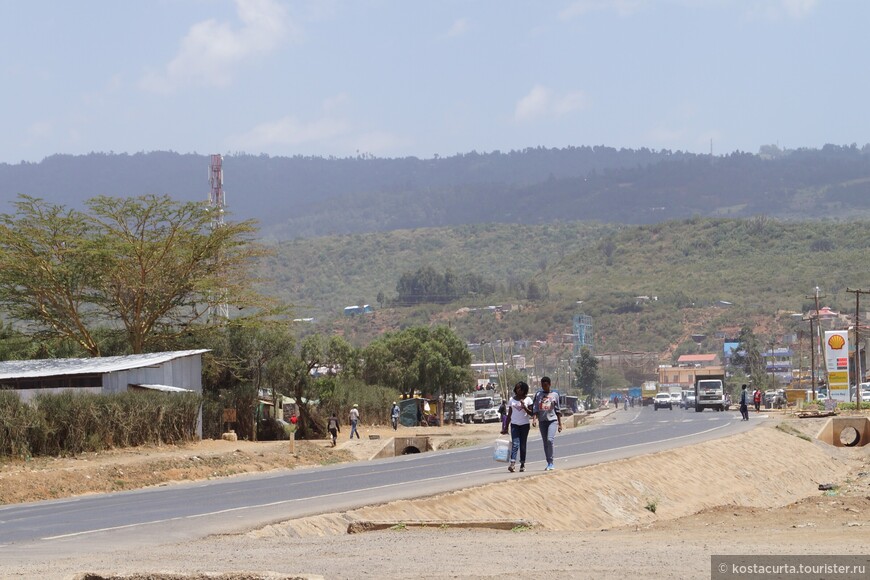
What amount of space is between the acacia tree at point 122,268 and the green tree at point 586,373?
101923 mm

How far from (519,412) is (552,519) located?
115 inches

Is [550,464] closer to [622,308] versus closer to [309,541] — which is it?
[309,541]

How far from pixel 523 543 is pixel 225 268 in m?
45.7

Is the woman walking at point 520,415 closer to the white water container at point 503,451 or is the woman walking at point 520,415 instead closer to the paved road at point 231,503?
the paved road at point 231,503

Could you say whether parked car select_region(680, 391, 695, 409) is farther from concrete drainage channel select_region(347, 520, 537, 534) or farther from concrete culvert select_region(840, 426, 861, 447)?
concrete drainage channel select_region(347, 520, 537, 534)

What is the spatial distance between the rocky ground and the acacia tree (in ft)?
43.2

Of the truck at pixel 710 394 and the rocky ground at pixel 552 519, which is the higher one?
the rocky ground at pixel 552 519

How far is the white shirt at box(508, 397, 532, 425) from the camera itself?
82.5 ft

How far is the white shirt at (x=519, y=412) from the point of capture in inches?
990

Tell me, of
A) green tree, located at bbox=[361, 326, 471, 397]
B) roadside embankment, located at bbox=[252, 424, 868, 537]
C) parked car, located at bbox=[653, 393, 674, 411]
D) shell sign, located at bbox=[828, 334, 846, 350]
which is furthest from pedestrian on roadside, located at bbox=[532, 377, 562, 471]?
parked car, located at bbox=[653, 393, 674, 411]

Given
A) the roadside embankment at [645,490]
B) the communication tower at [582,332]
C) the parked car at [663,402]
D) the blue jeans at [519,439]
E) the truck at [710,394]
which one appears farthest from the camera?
the communication tower at [582,332]

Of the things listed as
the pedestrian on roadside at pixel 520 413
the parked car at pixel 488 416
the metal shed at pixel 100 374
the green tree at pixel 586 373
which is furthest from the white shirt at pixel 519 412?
the green tree at pixel 586 373

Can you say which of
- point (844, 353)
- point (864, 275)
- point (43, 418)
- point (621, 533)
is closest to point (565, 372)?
point (864, 275)

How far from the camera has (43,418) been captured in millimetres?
40188
